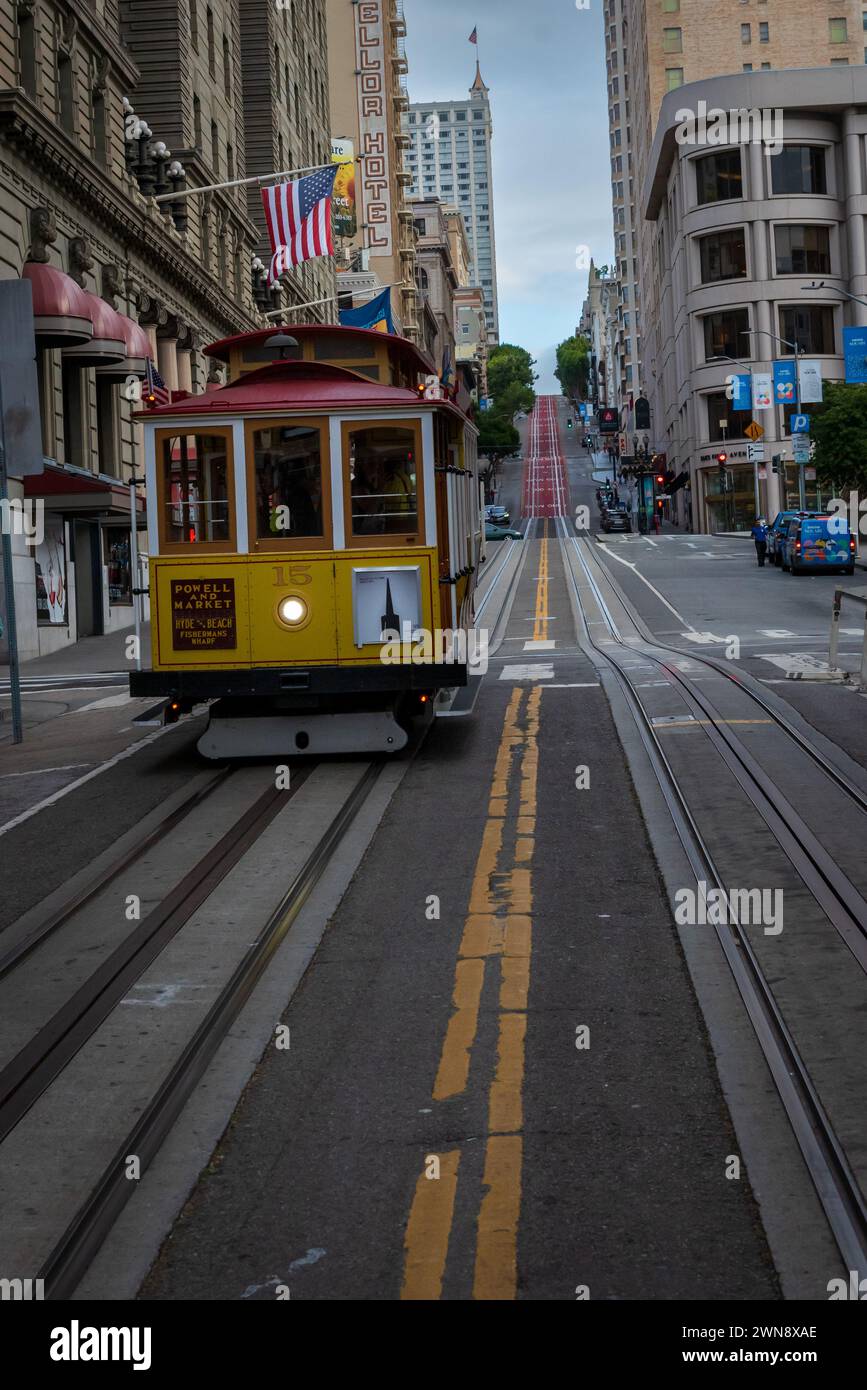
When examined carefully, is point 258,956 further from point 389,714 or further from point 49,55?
point 49,55

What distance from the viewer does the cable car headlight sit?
13.6 meters

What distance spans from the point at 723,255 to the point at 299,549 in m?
79.0

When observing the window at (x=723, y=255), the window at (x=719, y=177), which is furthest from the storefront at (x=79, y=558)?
the window at (x=719, y=177)

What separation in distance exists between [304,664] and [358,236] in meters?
100

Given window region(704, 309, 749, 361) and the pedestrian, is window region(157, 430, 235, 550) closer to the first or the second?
the pedestrian

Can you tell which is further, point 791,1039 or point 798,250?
point 798,250

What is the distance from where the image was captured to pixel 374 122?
110312 mm

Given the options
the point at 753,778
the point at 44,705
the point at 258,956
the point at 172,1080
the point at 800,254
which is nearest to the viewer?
the point at 172,1080

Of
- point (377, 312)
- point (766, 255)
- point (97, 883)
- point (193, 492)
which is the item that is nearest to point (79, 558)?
point (377, 312)

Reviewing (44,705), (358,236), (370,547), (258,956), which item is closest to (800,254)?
(358,236)

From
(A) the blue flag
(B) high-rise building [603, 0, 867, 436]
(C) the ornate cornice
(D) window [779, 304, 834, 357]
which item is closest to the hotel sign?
(B) high-rise building [603, 0, 867, 436]

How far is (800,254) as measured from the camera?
86000 millimetres

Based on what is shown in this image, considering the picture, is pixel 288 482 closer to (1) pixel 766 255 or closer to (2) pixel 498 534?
(2) pixel 498 534

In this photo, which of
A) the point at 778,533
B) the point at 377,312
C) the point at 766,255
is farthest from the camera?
the point at 766,255
